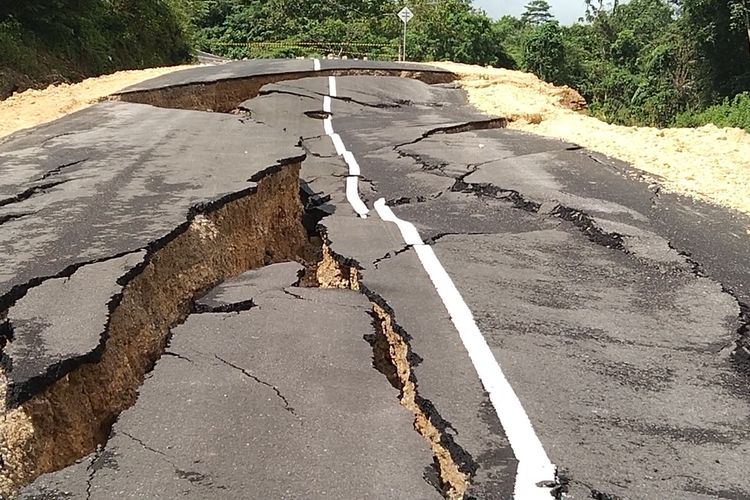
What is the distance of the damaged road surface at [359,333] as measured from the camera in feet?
9.64

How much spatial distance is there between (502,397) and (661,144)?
7981 mm

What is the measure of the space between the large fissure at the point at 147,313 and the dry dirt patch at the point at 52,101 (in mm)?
5461

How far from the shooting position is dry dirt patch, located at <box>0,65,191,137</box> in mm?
11249

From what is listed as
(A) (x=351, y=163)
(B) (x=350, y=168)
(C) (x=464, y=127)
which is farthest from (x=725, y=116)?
(B) (x=350, y=168)

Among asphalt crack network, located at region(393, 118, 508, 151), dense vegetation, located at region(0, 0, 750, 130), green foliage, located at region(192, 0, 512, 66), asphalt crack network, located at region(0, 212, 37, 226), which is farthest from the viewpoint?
green foliage, located at region(192, 0, 512, 66)

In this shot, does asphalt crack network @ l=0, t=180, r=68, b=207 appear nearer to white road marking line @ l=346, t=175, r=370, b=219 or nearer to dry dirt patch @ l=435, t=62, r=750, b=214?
white road marking line @ l=346, t=175, r=370, b=219

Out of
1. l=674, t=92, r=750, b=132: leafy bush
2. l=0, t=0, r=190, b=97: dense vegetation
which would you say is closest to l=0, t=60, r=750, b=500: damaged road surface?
l=0, t=0, r=190, b=97: dense vegetation

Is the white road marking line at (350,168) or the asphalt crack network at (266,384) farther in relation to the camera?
the white road marking line at (350,168)

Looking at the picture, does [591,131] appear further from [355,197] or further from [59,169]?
[59,169]

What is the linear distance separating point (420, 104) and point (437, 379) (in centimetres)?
1147

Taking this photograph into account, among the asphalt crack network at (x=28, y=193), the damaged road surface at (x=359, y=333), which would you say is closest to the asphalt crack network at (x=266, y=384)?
the damaged road surface at (x=359, y=333)

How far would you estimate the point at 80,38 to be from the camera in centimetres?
1888

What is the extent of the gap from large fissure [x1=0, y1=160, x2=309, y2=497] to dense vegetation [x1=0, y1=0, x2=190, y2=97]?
429 inches

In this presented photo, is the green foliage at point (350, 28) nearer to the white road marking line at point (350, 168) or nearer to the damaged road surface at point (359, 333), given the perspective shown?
the white road marking line at point (350, 168)
